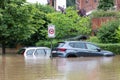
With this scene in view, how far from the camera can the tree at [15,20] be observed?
39281 millimetres

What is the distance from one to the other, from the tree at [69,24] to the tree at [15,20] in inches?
169

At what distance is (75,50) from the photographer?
104 ft

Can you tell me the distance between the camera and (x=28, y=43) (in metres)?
48.3

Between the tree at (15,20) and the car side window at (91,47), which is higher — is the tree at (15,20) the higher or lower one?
the higher one

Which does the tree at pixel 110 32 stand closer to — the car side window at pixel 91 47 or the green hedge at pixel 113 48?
the green hedge at pixel 113 48

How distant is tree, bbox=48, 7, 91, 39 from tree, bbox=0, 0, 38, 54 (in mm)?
4305

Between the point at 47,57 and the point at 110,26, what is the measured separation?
998cm

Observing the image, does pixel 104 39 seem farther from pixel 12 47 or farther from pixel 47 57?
pixel 12 47

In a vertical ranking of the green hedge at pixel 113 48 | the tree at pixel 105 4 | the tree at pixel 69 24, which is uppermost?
the tree at pixel 105 4

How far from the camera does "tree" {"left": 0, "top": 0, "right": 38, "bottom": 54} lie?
129 feet

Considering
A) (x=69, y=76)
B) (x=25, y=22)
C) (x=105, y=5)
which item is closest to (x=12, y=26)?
(x=25, y=22)

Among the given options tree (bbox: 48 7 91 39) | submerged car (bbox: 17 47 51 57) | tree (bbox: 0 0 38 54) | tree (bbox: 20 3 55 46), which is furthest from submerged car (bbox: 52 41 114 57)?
tree (bbox: 20 3 55 46)

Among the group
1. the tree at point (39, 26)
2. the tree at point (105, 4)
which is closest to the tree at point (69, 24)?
the tree at point (39, 26)

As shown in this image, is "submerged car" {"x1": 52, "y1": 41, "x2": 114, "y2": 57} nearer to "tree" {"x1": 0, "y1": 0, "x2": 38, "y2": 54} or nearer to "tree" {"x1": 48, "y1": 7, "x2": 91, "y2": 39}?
"tree" {"x1": 0, "y1": 0, "x2": 38, "y2": 54}
